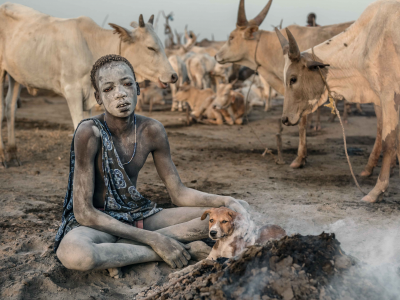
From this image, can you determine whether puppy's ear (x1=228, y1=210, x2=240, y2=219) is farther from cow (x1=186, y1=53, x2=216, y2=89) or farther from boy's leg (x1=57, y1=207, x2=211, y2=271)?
cow (x1=186, y1=53, x2=216, y2=89)

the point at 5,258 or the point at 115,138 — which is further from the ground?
the point at 115,138

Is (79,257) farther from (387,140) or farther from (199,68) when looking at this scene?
(199,68)

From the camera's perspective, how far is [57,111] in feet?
42.9

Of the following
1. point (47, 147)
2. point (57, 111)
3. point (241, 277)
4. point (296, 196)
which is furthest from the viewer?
point (57, 111)

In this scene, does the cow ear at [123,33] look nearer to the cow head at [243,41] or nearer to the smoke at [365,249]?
the cow head at [243,41]

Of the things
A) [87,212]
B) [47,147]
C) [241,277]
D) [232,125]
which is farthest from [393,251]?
[232,125]

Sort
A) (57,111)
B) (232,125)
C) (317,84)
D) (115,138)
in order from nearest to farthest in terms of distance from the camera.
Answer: (115,138) → (317,84) → (232,125) → (57,111)

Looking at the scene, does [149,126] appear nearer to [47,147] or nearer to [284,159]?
[284,159]

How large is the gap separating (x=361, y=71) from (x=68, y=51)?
3601 millimetres

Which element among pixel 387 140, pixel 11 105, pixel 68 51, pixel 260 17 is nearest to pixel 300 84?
pixel 387 140

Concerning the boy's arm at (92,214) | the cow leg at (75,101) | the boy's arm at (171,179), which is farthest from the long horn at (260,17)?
the boy's arm at (92,214)

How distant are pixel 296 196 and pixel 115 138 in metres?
2.34

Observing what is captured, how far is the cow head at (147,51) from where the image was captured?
19.1 ft

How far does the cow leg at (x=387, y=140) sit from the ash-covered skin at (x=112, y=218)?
195cm
